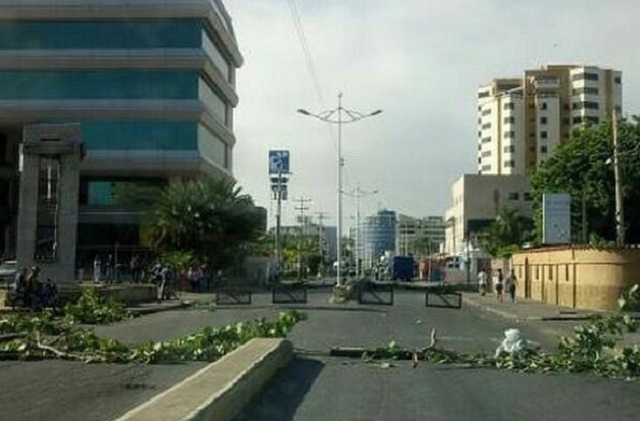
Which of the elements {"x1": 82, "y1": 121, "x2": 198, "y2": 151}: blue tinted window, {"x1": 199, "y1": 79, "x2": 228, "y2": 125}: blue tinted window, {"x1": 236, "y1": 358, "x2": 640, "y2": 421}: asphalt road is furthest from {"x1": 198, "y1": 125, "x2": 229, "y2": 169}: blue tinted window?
{"x1": 236, "y1": 358, "x2": 640, "y2": 421}: asphalt road

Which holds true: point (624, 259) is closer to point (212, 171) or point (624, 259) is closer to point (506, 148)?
point (212, 171)

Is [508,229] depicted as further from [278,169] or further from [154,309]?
[154,309]

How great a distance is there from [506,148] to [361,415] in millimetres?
148539

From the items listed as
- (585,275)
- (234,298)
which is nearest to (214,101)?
(234,298)

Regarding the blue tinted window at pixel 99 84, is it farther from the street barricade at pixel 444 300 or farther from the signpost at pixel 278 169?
the street barricade at pixel 444 300

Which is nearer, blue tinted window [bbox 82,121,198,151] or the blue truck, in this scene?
blue tinted window [bbox 82,121,198,151]

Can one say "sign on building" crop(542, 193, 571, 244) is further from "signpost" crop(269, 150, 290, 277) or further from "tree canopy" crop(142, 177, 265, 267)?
"signpost" crop(269, 150, 290, 277)

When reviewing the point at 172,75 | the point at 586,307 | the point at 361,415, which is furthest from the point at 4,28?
the point at 361,415

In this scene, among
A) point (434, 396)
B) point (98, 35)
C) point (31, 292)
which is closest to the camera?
point (434, 396)

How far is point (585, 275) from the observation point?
1960 inches

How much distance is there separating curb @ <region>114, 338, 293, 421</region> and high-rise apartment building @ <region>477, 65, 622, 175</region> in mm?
106213

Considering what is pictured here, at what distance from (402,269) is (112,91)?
47.8 meters

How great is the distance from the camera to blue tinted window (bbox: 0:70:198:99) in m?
86.1

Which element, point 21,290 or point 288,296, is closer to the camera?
point 21,290
